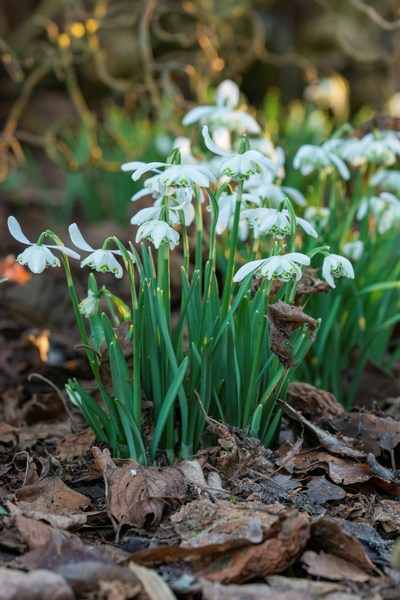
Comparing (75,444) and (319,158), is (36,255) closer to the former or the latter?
(75,444)

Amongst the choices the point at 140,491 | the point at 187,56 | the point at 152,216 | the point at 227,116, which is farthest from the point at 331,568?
the point at 187,56

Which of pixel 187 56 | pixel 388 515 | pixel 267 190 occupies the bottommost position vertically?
pixel 388 515

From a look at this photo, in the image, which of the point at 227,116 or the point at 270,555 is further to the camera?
the point at 227,116

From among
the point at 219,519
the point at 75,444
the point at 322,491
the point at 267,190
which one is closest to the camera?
the point at 219,519

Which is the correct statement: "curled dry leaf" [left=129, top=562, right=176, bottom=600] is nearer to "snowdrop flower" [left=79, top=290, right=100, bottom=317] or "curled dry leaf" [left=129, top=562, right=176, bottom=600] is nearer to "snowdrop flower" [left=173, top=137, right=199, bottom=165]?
"snowdrop flower" [left=79, top=290, right=100, bottom=317]

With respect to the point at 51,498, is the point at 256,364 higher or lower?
higher

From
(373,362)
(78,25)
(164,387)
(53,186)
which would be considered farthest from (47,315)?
(53,186)

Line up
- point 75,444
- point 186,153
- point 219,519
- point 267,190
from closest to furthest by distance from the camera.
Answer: point 219,519 → point 75,444 → point 267,190 → point 186,153
